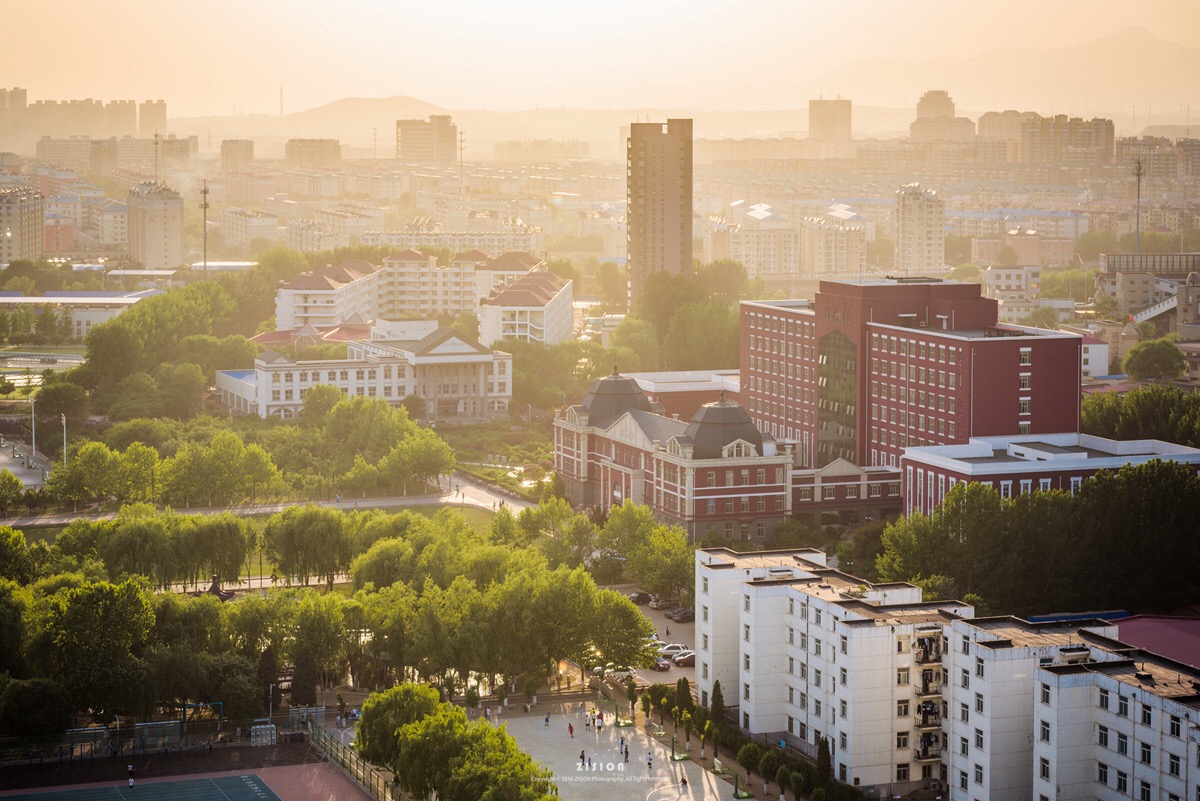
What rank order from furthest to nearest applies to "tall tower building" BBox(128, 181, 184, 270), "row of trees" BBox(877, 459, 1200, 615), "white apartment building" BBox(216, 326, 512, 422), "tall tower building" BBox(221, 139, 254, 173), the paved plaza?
1. "tall tower building" BBox(221, 139, 254, 173)
2. "tall tower building" BBox(128, 181, 184, 270)
3. "white apartment building" BBox(216, 326, 512, 422)
4. "row of trees" BBox(877, 459, 1200, 615)
5. the paved plaza

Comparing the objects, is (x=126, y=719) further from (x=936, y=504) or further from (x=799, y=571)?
(x=936, y=504)

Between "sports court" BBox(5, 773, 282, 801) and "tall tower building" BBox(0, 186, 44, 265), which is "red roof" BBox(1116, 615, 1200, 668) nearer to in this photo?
"sports court" BBox(5, 773, 282, 801)

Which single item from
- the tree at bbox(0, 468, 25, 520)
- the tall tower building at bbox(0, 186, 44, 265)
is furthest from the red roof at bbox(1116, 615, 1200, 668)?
the tall tower building at bbox(0, 186, 44, 265)

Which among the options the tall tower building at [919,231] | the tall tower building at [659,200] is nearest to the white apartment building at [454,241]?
the tall tower building at [659,200]

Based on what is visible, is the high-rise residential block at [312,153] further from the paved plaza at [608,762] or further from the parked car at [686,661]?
the paved plaza at [608,762]

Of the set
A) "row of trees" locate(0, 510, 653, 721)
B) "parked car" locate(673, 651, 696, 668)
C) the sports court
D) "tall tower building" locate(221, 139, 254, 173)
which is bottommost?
the sports court

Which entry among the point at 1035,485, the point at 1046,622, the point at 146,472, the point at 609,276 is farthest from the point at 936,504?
the point at 609,276
